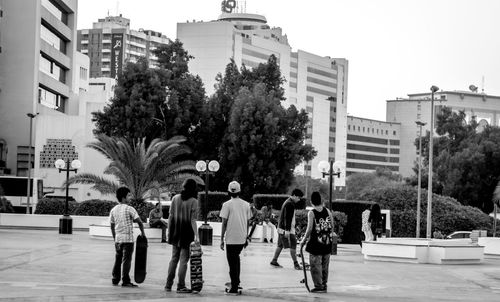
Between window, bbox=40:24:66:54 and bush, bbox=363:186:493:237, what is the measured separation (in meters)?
31.4

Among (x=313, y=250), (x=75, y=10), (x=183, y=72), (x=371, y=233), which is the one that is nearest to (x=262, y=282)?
(x=313, y=250)

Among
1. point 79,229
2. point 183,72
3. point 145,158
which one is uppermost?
point 183,72

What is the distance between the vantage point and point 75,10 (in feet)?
289

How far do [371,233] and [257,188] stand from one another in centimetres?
3116

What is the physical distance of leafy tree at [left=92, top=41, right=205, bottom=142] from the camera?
62.5 m

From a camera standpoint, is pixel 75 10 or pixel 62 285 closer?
pixel 62 285

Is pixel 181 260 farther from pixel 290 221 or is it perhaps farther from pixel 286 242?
pixel 286 242

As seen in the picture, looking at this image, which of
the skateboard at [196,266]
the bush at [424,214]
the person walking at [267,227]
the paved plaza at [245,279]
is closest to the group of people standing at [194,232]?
the skateboard at [196,266]

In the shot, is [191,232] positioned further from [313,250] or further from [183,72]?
[183,72]

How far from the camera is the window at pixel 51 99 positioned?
260ft

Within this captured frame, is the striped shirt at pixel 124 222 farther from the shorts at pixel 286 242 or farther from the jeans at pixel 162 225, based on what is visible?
the jeans at pixel 162 225

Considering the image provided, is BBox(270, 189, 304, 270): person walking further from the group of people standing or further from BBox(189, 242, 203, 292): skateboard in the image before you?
BBox(189, 242, 203, 292): skateboard

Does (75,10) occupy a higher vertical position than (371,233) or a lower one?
higher

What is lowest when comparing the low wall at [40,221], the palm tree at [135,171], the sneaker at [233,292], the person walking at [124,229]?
the low wall at [40,221]
